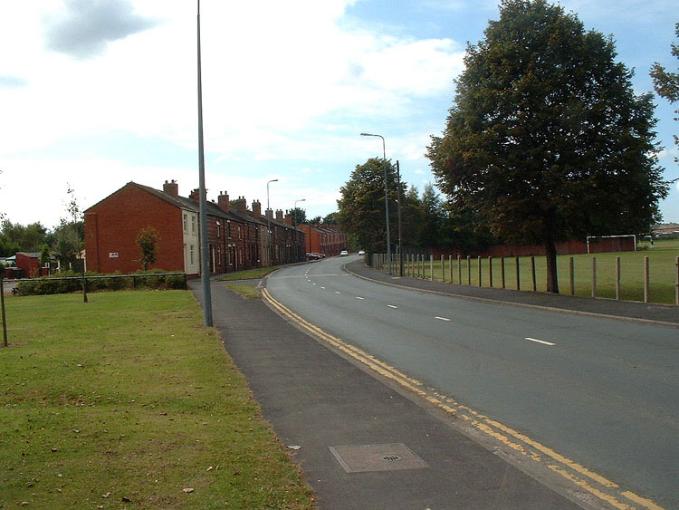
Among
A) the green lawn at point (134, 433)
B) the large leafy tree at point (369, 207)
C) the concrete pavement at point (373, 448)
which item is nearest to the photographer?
the green lawn at point (134, 433)

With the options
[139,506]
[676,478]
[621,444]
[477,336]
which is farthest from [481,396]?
[477,336]

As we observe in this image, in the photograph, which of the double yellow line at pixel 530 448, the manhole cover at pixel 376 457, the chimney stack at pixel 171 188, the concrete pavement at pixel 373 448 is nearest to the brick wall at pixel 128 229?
the chimney stack at pixel 171 188

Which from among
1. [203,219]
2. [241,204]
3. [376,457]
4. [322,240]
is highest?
[241,204]

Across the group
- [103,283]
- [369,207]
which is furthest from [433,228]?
[103,283]

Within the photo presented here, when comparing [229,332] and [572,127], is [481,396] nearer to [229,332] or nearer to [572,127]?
[229,332]

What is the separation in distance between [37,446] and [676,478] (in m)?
5.34

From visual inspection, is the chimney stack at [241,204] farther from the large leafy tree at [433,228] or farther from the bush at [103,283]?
the bush at [103,283]

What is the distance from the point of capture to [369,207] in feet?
237

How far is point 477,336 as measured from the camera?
14703 millimetres

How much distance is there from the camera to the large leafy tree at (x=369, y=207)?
71.4 meters

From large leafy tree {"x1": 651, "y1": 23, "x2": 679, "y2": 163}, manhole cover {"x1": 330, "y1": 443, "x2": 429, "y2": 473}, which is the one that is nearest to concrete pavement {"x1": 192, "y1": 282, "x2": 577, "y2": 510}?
manhole cover {"x1": 330, "y1": 443, "x2": 429, "y2": 473}

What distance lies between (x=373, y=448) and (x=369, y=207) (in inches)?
2622

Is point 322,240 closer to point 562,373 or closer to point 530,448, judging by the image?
point 562,373

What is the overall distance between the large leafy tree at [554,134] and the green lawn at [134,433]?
1559cm
